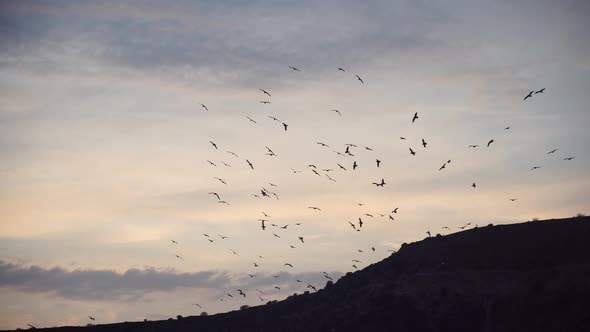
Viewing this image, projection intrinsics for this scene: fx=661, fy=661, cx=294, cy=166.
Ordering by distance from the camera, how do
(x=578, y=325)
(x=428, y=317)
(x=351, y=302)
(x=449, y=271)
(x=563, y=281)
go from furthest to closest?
(x=351, y=302), (x=449, y=271), (x=428, y=317), (x=563, y=281), (x=578, y=325)

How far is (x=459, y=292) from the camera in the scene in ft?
371

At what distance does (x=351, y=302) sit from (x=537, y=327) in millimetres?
40268

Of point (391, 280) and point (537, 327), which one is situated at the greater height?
point (391, 280)

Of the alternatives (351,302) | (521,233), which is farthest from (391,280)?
(521,233)

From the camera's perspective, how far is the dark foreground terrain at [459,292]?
10256 centimetres

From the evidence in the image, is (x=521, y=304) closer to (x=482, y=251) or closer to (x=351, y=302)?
(x=482, y=251)

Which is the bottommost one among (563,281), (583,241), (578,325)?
(578,325)

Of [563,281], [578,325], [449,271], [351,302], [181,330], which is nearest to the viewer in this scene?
[578,325]

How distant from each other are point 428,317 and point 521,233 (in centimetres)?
3290

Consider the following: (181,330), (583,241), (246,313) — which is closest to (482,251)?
(583,241)

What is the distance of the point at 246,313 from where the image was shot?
14412 centimetres

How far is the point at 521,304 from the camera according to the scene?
10394cm

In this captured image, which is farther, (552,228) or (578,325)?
(552,228)

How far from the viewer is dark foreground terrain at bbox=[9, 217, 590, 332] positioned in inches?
4038
